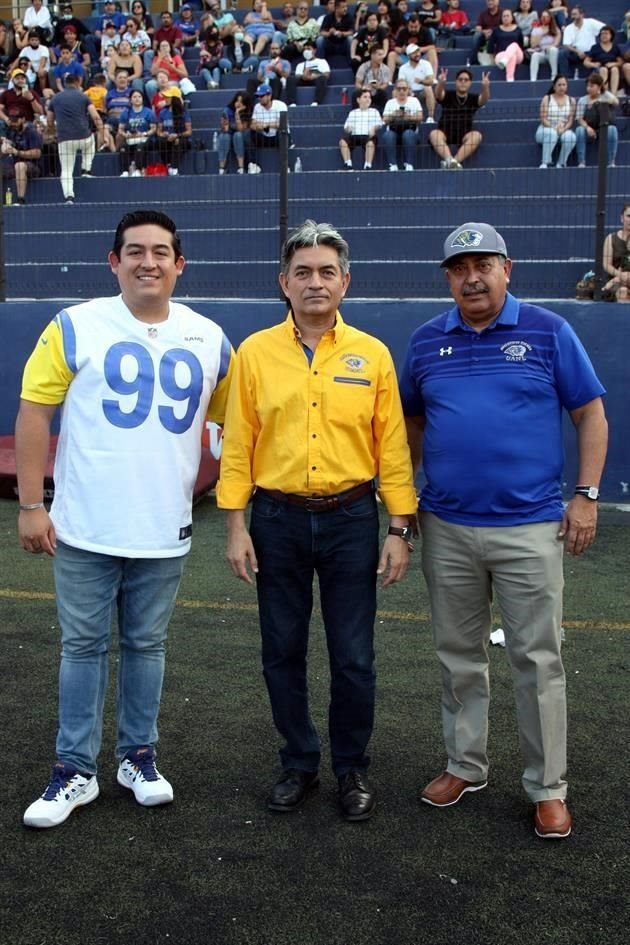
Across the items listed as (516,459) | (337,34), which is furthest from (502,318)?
(337,34)

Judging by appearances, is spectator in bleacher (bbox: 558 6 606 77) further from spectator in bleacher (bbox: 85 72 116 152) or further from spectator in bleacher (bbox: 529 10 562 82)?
spectator in bleacher (bbox: 85 72 116 152)

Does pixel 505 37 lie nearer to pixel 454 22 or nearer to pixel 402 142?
pixel 454 22

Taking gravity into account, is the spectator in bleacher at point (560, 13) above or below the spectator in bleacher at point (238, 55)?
above

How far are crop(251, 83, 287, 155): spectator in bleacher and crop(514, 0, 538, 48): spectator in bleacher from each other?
13.3 ft

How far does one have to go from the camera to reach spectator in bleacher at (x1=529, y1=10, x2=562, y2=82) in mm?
14242

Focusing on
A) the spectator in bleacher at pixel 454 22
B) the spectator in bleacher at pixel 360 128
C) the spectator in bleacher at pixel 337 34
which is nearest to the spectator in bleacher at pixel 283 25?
the spectator in bleacher at pixel 337 34

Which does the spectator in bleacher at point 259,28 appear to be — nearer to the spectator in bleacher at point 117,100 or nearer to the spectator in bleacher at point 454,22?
the spectator in bleacher at point 117,100

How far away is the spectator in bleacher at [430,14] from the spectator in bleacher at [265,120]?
332 cm

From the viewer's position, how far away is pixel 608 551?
7109mm

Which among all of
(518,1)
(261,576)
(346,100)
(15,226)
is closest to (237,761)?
(261,576)

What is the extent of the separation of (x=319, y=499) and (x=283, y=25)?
1594 cm

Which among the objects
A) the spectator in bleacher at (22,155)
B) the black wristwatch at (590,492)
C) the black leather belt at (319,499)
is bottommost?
the black leather belt at (319,499)

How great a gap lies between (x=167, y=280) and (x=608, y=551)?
471 cm

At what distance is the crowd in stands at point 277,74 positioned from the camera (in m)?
12.0
